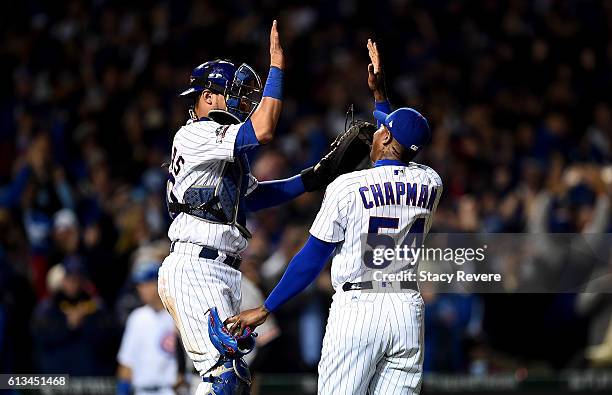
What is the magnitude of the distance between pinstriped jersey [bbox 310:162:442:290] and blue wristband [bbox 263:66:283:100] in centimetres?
57

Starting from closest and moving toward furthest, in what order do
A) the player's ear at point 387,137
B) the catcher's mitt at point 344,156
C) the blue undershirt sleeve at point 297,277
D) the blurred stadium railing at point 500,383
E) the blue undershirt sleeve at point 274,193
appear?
the blue undershirt sleeve at point 297,277 < the player's ear at point 387,137 < the catcher's mitt at point 344,156 < the blue undershirt sleeve at point 274,193 < the blurred stadium railing at point 500,383

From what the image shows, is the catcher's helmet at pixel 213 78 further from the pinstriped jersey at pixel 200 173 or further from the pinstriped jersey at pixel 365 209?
the pinstriped jersey at pixel 365 209

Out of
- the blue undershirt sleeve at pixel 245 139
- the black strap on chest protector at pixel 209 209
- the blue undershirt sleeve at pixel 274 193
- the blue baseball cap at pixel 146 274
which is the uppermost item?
the blue undershirt sleeve at pixel 245 139

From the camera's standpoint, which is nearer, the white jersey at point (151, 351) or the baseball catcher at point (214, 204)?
the baseball catcher at point (214, 204)

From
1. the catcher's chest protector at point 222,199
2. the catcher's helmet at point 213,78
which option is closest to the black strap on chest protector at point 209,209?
the catcher's chest protector at point 222,199

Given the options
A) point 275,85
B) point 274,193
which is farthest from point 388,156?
point 274,193

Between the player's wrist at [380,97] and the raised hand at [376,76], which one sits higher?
the raised hand at [376,76]

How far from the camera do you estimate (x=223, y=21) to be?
49.8 feet

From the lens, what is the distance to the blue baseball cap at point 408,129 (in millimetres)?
6336

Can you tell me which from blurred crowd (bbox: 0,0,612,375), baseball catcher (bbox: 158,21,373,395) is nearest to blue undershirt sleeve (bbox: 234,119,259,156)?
baseball catcher (bbox: 158,21,373,395)

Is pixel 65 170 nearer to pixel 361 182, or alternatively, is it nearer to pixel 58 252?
pixel 58 252

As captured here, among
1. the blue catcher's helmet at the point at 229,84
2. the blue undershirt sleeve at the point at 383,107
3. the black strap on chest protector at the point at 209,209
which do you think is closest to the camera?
the black strap on chest protector at the point at 209,209

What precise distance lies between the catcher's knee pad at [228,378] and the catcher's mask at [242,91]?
1.40 metres

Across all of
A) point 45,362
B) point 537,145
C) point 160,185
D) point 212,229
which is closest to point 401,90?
point 537,145
